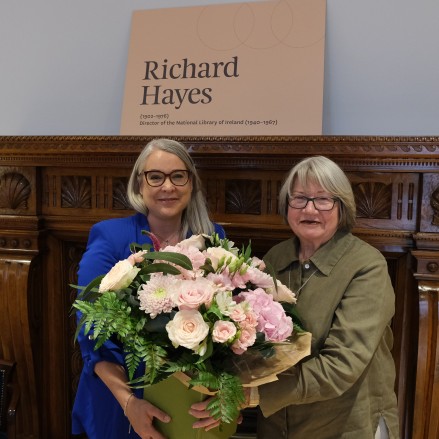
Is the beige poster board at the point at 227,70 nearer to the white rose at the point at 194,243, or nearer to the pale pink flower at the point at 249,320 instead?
the white rose at the point at 194,243

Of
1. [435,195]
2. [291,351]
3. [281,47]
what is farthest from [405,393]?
[281,47]

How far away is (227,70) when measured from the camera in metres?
1.91

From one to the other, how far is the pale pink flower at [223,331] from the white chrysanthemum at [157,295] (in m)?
0.10

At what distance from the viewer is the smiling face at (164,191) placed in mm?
1374

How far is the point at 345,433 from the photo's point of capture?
119 cm

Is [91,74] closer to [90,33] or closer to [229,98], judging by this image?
[90,33]

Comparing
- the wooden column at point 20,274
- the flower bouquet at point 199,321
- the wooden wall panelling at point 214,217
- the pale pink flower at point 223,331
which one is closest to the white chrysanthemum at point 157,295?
the flower bouquet at point 199,321

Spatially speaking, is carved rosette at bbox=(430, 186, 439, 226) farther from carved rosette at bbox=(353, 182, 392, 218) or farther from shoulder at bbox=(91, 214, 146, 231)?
shoulder at bbox=(91, 214, 146, 231)

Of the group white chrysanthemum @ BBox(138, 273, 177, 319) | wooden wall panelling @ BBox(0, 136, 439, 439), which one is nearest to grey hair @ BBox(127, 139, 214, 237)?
wooden wall panelling @ BBox(0, 136, 439, 439)

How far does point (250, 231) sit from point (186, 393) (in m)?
0.85

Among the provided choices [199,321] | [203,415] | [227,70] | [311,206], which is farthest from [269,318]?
[227,70]

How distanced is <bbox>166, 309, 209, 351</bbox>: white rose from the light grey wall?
1.25 meters

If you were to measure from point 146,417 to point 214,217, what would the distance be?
0.88 meters

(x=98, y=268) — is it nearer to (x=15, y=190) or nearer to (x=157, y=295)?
(x=157, y=295)
